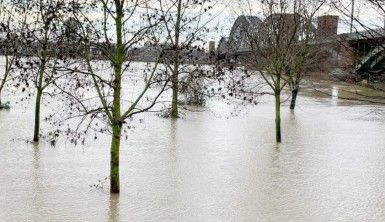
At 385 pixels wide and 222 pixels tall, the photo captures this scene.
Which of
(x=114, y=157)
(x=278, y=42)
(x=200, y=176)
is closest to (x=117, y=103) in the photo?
(x=114, y=157)

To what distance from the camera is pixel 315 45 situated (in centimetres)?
3769

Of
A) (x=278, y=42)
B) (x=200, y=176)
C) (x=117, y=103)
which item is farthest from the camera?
(x=278, y=42)

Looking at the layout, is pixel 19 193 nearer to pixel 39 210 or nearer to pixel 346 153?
pixel 39 210

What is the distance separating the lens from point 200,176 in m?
14.6

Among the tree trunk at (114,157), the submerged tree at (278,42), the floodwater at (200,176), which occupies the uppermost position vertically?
the submerged tree at (278,42)

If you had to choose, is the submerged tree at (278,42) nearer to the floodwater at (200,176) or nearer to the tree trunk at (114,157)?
the floodwater at (200,176)

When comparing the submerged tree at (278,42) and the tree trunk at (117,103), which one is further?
the submerged tree at (278,42)

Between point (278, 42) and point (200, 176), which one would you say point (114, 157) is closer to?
point (200, 176)

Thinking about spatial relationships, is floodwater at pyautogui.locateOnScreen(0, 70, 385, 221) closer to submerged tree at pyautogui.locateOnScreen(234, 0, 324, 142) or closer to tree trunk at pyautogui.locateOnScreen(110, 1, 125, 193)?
tree trunk at pyautogui.locateOnScreen(110, 1, 125, 193)

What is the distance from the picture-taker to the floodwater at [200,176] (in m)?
11.3

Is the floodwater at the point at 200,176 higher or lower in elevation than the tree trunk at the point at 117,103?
lower

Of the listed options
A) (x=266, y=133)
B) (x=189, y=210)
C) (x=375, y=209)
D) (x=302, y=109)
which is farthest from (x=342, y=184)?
(x=302, y=109)

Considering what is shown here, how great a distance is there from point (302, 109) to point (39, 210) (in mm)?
27798

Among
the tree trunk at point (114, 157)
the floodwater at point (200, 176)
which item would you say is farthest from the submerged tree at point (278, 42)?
the tree trunk at point (114, 157)
